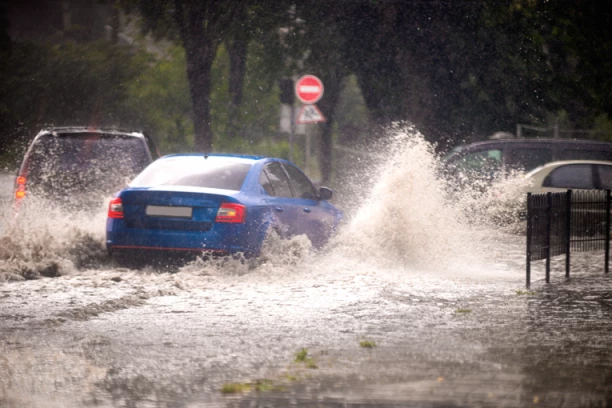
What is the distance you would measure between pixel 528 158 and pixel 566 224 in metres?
8.19

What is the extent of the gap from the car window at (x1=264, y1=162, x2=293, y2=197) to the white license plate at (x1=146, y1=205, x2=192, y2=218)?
137 centimetres

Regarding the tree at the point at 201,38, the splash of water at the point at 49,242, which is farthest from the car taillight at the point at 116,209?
the tree at the point at 201,38

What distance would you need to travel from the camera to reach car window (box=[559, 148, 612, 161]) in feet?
70.5

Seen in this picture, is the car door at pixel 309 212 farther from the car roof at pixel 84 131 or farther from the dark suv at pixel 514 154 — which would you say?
the dark suv at pixel 514 154

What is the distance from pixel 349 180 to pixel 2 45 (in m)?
17.4

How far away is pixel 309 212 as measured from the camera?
14445mm

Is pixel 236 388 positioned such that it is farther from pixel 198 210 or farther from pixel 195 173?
pixel 195 173

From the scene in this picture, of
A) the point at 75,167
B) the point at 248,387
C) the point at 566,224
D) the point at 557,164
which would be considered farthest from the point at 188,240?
the point at 557,164

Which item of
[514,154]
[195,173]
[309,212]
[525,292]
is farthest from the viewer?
[514,154]

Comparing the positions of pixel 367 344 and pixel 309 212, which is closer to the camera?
pixel 367 344

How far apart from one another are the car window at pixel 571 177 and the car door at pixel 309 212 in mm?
6070

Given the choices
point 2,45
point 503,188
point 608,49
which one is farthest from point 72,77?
point 503,188

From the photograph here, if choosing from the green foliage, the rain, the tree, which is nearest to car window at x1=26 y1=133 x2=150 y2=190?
the rain

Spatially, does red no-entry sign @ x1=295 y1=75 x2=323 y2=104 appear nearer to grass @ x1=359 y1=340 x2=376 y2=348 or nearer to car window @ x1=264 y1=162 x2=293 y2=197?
car window @ x1=264 y1=162 x2=293 y2=197
